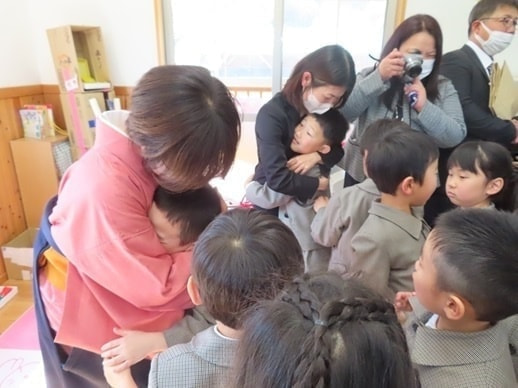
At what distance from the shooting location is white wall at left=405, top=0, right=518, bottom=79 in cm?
267

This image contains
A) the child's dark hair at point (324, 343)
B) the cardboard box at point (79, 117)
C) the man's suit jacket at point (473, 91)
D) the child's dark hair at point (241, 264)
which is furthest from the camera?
the cardboard box at point (79, 117)

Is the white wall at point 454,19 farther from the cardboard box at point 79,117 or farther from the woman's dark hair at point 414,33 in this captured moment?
the cardboard box at point 79,117

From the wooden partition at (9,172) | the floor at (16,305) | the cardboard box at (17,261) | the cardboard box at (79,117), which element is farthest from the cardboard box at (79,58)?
the floor at (16,305)

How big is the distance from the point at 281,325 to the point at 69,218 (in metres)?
0.47

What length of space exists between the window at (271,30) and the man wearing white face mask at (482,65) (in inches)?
47.4

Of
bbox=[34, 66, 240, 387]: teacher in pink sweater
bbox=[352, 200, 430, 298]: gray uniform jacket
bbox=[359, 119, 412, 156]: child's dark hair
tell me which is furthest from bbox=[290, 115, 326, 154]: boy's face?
bbox=[34, 66, 240, 387]: teacher in pink sweater

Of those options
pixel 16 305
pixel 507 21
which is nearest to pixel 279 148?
pixel 507 21

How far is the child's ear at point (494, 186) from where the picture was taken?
1559mm

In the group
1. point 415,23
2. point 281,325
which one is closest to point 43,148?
point 415,23

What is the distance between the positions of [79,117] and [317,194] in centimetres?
202

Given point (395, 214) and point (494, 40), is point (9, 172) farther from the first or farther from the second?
point (494, 40)

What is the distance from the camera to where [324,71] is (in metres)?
1.31

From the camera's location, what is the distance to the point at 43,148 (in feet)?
8.44

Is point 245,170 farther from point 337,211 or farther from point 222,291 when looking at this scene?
point 222,291
